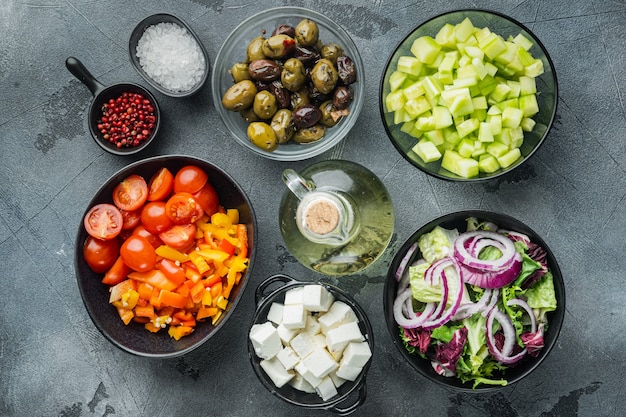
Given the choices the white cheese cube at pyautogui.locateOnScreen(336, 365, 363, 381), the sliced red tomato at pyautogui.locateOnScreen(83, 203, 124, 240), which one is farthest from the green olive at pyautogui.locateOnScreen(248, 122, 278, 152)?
the white cheese cube at pyautogui.locateOnScreen(336, 365, 363, 381)

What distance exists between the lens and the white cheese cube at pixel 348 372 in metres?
2.12

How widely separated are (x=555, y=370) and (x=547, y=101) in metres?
1.04

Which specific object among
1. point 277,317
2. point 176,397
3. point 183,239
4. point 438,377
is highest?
point 183,239

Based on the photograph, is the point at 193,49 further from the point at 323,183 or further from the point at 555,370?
the point at 555,370

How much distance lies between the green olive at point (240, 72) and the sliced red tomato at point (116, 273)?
80cm

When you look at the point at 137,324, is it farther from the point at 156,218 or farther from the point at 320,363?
the point at 320,363

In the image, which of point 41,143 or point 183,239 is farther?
point 41,143

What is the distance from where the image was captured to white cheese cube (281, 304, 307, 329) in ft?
6.95

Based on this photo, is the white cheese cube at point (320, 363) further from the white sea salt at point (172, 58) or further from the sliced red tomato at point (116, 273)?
the white sea salt at point (172, 58)

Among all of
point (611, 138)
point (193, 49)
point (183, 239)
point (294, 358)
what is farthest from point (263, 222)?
point (611, 138)

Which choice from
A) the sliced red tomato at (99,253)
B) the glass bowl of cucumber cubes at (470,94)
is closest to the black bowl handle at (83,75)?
the sliced red tomato at (99,253)

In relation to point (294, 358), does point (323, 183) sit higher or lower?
higher

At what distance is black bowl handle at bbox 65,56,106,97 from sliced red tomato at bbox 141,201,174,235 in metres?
0.50

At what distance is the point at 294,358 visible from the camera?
2.14m
